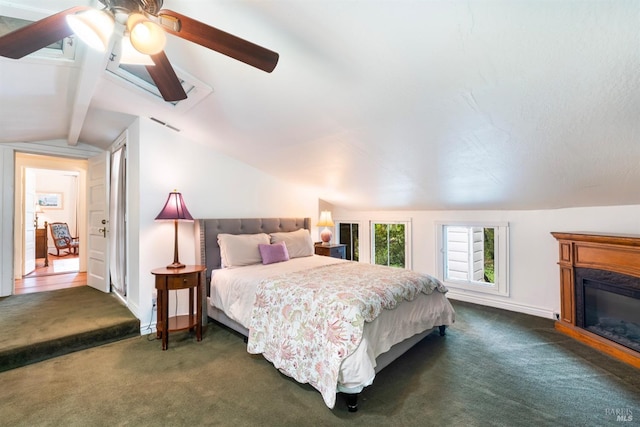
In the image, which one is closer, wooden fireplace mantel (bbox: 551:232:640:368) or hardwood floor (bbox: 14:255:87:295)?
wooden fireplace mantel (bbox: 551:232:640:368)

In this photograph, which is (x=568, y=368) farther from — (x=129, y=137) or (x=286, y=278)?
→ (x=129, y=137)

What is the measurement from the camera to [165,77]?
164 centimetres

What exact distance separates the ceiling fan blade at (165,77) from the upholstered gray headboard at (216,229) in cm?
184

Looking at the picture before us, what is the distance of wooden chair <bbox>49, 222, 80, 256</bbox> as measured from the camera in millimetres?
7234

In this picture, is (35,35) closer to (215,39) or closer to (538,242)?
(215,39)

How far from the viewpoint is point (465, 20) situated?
136cm

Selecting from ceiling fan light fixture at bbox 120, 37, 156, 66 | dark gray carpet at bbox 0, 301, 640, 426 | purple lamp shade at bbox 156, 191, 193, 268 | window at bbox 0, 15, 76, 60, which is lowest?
dark gray carpet at bbox 0, 301, 640, 426

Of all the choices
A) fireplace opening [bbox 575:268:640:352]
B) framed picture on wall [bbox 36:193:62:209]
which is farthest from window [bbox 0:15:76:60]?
framed picture on wall [bbox 36:193:62:209]

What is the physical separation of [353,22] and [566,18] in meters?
0.97

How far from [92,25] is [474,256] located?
4.47 m

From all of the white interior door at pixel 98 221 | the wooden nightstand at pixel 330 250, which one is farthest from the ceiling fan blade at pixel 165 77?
the wooden nightstand at pixel 330 250

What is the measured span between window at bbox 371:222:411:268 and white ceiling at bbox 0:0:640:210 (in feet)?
4.60

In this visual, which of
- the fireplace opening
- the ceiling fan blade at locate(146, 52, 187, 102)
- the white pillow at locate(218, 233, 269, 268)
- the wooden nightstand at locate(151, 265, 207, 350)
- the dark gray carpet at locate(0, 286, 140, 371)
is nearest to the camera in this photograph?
the ceiling fan blade at locate(146, 52, 187, 102)

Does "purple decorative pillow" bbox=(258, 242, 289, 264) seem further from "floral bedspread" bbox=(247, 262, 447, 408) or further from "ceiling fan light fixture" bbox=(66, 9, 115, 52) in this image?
"ceiling fan light fixture" bbox=(66, 9, 115, 52)
